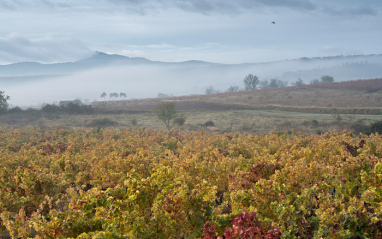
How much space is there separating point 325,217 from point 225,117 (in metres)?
56.5

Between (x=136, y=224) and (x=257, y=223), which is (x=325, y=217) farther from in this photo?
(x=136, y=224)

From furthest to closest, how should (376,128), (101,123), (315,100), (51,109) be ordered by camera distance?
1. (315,100)
2. (51,109)
3. (101,123)
4. (376,128)

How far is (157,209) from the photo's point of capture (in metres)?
7.93

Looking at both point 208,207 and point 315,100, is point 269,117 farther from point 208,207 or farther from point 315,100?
point 208,207

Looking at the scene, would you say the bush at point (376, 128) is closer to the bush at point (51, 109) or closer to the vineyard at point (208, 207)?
the vineyard at point (208, 207)

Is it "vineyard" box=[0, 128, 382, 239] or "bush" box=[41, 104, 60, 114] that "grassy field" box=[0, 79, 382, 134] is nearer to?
"bush" box=[41, 104, 60, 114]

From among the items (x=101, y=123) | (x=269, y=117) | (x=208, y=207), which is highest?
(x=208, y=207)

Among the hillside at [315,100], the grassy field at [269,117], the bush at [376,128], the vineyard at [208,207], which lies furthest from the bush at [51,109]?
the bush at [376,128]

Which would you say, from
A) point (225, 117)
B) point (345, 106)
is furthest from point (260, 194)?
point (345, 106)

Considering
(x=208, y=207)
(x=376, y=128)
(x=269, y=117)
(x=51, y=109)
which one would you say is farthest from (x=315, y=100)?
(x=208, y=207)

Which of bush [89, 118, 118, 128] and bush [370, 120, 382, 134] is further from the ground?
bush [89, 118, 118, 128]

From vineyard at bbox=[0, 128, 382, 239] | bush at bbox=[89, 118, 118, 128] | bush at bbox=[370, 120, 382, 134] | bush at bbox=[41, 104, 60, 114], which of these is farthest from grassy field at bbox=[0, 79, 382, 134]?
vineyard at bbox=[0, 128, 382, 239]

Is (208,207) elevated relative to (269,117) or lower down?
elevated

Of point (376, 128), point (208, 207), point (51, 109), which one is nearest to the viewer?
point (208, 207)
